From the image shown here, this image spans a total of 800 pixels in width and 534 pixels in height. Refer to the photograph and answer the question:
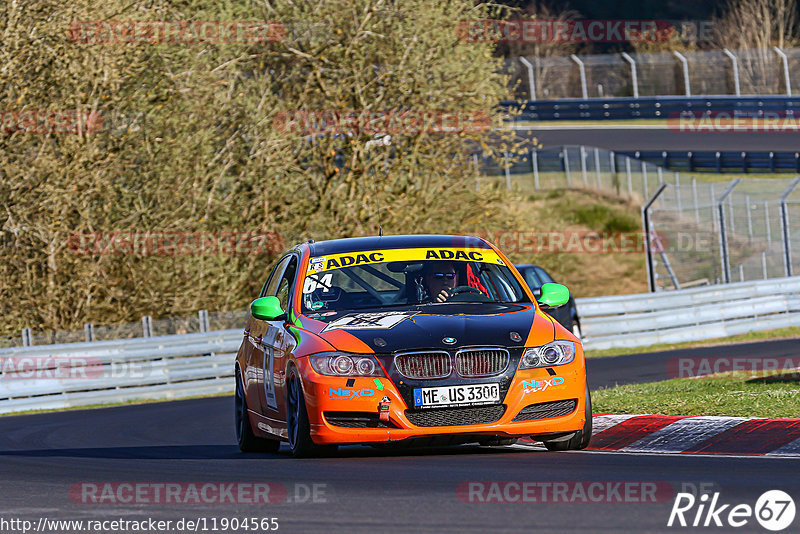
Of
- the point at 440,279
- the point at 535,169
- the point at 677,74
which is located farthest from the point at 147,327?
the point at 677,74

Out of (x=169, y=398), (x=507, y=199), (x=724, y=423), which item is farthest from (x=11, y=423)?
(x=507, y=199)

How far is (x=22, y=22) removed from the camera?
2494cm

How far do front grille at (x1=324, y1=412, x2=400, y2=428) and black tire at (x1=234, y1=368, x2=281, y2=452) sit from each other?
1900 millimetres

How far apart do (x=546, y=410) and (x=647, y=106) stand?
152 feet

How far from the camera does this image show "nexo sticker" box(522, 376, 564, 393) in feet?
29.3

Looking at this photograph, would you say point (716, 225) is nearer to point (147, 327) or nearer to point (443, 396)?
point (147, 327)

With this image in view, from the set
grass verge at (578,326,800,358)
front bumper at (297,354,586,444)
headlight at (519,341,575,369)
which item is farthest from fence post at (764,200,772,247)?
front bumper at (297,354,586,444)

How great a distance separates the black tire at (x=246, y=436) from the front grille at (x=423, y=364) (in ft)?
7.36

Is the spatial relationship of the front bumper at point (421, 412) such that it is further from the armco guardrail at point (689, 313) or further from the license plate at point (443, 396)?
the armco guardrail at point (689, 313)

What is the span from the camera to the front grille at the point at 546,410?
8.95 metres

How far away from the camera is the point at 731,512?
6375 millimetres

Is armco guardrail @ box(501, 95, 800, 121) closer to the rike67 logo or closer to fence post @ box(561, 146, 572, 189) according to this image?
fence post @ box(561, 146, 572, 189)

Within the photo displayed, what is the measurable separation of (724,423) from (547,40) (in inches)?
2475

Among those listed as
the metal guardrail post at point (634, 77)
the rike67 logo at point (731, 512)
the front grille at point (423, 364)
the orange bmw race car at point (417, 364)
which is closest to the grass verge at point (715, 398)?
the orange bmw race car at point (417, 364)
